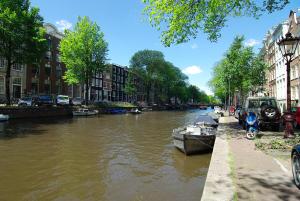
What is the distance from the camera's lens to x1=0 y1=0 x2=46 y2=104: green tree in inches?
1400

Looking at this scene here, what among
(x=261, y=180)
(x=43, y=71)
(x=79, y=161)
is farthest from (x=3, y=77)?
(x=261, y=180)

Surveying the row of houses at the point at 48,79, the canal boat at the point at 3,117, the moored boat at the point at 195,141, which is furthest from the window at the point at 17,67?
the moored boat at the point at 195,141

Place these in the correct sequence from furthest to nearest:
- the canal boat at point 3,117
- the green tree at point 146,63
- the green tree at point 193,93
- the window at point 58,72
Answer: the green tree at point 193,93
the green tree at point 146,63
the window at point 58,72
the canal boat at point 3,117

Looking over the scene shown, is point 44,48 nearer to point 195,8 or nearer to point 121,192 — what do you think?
point 195,8

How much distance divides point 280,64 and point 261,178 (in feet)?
138

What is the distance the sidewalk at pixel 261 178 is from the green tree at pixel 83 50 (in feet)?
148

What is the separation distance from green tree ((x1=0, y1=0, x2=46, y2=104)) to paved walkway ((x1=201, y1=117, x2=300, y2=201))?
1327 inches

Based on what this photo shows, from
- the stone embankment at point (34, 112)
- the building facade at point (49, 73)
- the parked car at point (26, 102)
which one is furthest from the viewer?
the building facade at point (49, 73)

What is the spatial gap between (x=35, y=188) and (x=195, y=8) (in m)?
13.3

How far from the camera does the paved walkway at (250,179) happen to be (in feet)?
18.7

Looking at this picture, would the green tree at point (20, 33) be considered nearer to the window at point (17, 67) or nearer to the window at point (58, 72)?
the window at point (17, 67)

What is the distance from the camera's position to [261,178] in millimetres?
6938

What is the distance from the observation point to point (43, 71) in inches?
2392

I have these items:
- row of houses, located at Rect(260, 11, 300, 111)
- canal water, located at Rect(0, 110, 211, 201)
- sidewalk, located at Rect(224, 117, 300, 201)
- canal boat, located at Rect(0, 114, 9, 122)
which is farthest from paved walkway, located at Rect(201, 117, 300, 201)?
canal boat, located at Rect(0, 114, 9, 122)
